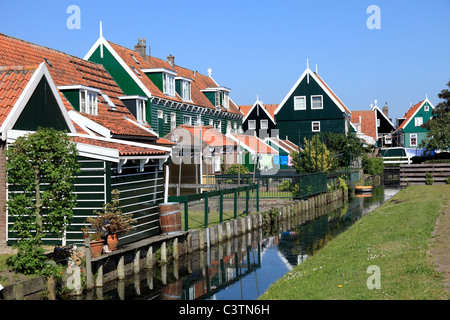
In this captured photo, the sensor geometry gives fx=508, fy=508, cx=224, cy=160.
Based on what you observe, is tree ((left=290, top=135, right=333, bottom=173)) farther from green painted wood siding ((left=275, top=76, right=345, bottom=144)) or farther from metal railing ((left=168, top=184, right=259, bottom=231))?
green painted wood siding ((left=275, top=76, right=345, bottom=144))

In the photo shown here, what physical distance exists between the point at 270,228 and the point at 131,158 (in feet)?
45.8

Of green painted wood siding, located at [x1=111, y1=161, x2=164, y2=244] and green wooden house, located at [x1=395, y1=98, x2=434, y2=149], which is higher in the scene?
green wooden house, located at [x1=395, y1=98, x2=434, y2=149]

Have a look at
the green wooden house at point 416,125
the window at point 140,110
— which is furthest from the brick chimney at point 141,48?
the green wooden house at point 416,125

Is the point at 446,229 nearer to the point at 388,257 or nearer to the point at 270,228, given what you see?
the point at 388,257

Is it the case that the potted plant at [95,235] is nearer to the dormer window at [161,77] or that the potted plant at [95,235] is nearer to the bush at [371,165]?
the dormer window at [161,77]

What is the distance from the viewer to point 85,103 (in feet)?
82.8

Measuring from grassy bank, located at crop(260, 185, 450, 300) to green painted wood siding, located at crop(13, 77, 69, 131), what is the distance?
9.80 m

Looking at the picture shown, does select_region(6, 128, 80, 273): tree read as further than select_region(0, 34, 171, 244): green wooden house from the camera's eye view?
No

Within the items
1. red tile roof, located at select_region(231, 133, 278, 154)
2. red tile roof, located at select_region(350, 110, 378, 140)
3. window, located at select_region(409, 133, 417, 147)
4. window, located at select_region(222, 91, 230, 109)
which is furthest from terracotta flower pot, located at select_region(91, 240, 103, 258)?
window, located at select_region(409, 133, 417, 147)

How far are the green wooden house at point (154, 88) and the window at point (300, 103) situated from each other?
16974 mm

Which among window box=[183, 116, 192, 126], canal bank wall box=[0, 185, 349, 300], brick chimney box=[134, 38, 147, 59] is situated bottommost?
canal bank wall box=[0, 185, 349, 300]

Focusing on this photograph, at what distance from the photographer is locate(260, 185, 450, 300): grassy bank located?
35.7 ft

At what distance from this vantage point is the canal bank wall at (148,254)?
42.3ft
